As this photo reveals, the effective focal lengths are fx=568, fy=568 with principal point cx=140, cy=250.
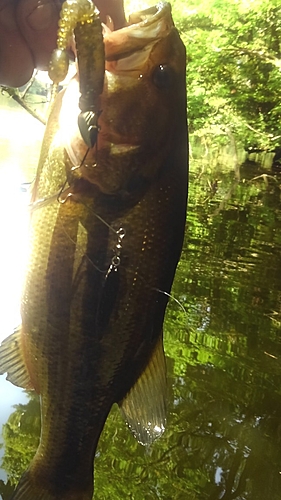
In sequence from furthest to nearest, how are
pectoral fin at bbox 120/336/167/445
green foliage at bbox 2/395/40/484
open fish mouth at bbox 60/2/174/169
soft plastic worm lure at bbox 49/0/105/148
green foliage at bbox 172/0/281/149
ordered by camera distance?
green foliage at bbox 172/0/281/149, green foliage at bbox 2/395/40/484, pectoral fin at bbox 120/336/167/445, open fish mouth at bbox 60/2/174/169, soft plastic worm lure at bbox 49/0/105/148

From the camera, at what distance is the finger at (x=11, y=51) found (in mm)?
1894

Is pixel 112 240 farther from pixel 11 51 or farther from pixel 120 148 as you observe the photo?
pixel 11 51

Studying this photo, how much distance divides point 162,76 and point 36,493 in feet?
4.49

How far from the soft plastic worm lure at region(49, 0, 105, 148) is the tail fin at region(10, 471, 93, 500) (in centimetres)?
110

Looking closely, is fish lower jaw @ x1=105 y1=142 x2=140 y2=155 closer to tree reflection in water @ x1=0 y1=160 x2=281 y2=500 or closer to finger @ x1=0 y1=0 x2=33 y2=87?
finger @ x1=0 y1=0 x2=33 y2=87

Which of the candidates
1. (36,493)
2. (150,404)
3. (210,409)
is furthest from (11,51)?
(210,409)

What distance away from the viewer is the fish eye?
5.52 feet

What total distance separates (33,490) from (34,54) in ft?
4.80

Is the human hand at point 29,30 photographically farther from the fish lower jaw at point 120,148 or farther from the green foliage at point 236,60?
the green foliage at point 236,60

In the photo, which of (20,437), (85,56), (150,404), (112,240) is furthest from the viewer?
(20,437)

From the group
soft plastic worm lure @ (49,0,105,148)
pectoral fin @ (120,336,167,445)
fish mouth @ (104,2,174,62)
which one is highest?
fish mouth @ (104,2,174,62)

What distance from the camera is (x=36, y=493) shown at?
1833mm

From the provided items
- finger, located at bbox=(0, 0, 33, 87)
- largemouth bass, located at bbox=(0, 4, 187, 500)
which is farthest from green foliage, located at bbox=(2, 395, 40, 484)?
finger, located at bbox=(0, 0, 33, 87)

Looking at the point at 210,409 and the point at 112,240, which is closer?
the point at 112,240
